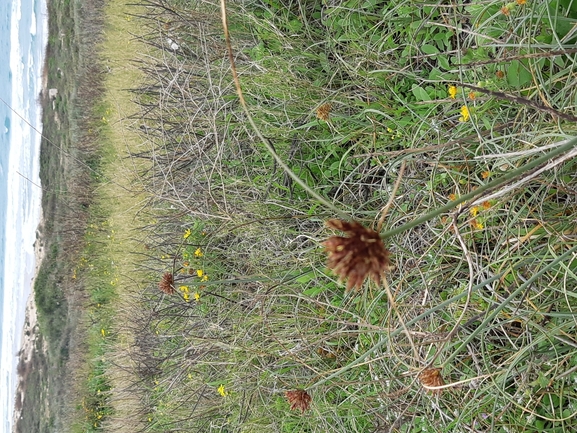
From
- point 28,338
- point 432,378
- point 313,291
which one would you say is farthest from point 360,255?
point 28,338

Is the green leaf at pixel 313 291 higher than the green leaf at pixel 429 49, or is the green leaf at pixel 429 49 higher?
the green leaf at pixel 429 49

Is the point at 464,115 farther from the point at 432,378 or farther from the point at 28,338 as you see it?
the point at 28,338

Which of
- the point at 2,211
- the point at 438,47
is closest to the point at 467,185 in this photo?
the point at 438,47

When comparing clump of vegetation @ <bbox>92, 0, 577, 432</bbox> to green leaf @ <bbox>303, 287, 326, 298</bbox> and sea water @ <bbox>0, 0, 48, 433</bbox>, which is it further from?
sea water @ <bbox>0, 0, 48, 433</bbox>

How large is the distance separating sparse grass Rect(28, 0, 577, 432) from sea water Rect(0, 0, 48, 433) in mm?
3469

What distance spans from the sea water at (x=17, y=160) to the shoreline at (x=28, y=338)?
0.20ft

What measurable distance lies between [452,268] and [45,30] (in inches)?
240

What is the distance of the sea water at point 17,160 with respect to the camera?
6000 millimetres

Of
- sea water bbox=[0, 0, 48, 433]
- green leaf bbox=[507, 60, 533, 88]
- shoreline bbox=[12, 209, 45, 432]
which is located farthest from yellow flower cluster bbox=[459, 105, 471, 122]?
sea water bbox=[0, 0, 48, 433]

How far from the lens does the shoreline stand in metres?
5.94

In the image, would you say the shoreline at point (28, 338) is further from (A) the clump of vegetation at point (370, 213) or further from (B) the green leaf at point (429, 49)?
(B) the green leaf at point (429, 49)

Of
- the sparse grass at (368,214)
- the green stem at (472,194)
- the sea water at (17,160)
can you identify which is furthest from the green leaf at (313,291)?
the sea water at (17,160)

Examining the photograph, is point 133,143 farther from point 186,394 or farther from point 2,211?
point 2,211

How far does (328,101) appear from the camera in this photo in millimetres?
2096
